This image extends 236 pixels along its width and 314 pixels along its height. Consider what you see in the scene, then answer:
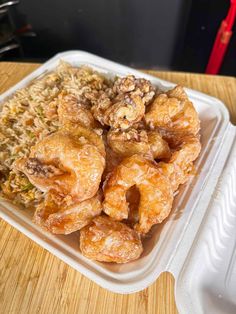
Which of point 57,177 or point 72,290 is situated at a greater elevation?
point 57,177

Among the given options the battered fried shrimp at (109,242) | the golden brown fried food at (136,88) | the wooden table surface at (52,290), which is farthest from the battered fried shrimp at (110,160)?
the wooden table surface at (52,290)

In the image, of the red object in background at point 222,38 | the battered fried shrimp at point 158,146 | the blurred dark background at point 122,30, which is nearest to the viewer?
the battered fried shrimp at point 158,146

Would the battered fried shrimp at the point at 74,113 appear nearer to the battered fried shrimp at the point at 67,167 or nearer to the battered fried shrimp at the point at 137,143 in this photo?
the battered fried shrimp at the point at 137,143

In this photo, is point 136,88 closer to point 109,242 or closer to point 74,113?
point 74,113

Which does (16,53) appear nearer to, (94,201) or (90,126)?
(90,126)

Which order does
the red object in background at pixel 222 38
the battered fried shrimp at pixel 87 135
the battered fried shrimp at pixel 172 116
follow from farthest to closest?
1. the red object in background at pixel 222 38
2. the battered fried shrimp at pixel 172 116
3. the battered fried shrimp at pixel 87 135

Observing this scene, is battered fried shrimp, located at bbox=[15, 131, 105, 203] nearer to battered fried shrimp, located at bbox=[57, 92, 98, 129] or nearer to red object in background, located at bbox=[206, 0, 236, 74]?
battered fried shrimp, located at bbox=[57, 92, 98, 129]

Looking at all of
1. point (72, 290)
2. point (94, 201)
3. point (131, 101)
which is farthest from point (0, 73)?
point (72, 290)
